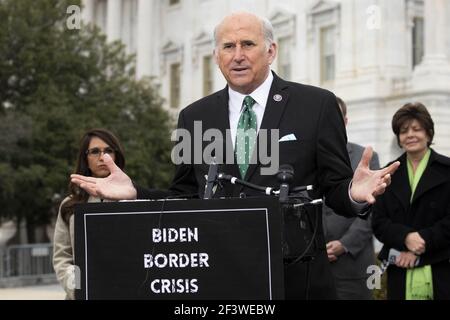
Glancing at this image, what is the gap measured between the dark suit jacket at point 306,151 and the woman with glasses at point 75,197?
2039 millimetres

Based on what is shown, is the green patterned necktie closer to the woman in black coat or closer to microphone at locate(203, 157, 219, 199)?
microphone at locate(203, 157, 219, 199)

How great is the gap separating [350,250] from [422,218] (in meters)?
0.80

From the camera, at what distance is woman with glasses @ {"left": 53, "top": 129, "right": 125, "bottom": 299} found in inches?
260

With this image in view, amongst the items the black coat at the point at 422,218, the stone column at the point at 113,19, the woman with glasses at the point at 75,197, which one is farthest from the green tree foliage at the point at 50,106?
the black coat at the point at 422,218

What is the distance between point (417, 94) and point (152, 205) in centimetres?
3314

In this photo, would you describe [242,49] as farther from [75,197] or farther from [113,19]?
[113,19]

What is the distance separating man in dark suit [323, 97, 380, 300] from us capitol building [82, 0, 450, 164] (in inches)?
966

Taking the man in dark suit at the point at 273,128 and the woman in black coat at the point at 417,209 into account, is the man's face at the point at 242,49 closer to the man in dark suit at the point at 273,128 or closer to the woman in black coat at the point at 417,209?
the man in dark suit at the point at 273,128

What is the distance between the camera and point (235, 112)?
475 centimetres

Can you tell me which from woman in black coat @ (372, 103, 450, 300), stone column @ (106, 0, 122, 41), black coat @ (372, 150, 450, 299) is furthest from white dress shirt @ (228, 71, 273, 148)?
stone column @ (106, 0, 122, 41)

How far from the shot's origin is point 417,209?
6.83 metres

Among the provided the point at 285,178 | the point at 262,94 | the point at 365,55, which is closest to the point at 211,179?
the point at 285,178

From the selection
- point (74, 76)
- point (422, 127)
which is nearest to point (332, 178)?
point (422, 127)
